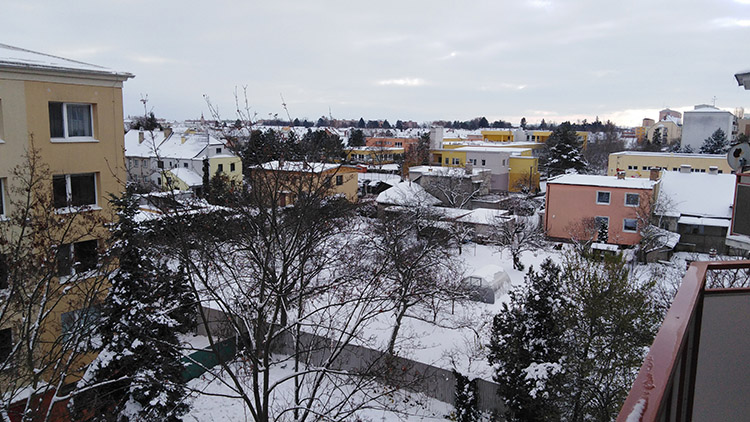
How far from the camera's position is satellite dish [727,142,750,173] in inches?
243

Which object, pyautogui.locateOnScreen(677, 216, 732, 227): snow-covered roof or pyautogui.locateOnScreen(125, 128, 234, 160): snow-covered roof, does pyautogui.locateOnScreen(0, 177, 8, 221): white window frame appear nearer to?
pyautogui.locateOnScreen(677, 216, 732, 227): snow-covered roof

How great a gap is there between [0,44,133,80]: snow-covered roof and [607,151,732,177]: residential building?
37431 millimetres

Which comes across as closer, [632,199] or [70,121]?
[70,121]

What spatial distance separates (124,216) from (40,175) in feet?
5.20

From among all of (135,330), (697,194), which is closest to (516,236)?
(697,194)

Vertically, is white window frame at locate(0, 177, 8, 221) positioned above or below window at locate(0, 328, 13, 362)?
above

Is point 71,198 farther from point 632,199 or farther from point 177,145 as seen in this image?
point 177,145

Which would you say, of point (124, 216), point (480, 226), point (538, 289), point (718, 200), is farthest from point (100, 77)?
point (718, 200)

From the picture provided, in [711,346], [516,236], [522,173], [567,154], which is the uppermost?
[567,154]

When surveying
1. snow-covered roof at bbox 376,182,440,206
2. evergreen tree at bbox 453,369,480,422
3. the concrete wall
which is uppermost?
the concrete wall

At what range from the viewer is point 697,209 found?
84.0 ft

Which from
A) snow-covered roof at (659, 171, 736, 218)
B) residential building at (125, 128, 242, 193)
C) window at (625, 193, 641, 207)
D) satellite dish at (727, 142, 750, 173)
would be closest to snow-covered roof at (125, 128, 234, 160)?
residential building at (125, 128, 242, 193)

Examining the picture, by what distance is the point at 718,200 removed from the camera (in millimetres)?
25719

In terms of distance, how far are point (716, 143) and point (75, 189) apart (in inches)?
2324
